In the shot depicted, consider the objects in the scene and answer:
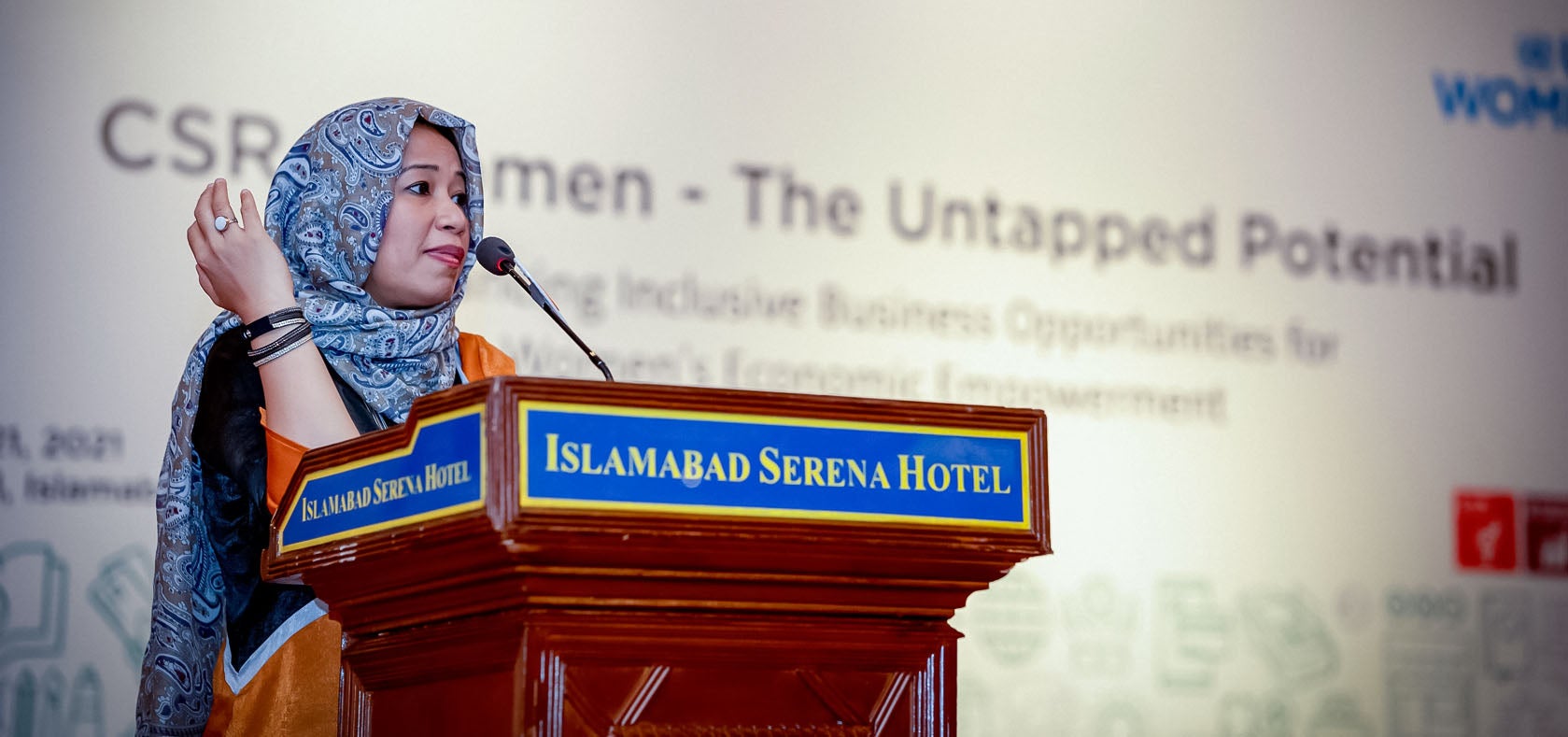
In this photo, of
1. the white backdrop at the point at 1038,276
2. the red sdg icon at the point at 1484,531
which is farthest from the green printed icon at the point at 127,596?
the red sdg icon at the point at 1484,531

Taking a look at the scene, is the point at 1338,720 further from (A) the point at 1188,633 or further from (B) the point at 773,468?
(B) the point at 773,468

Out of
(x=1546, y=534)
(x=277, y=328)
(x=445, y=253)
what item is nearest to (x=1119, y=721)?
(x=1546, y=534)

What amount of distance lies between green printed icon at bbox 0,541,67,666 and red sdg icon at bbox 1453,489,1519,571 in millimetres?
2959

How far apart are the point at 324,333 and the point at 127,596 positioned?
4.46 feet

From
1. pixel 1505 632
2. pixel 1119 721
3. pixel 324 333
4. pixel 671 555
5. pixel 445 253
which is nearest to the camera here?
pixel 671 555

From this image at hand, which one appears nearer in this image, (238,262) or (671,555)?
(671,555)

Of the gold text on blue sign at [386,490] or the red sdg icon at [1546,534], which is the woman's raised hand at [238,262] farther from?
the red sdg icon at [1546,534]

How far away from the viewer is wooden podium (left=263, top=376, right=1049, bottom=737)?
106 centimetres

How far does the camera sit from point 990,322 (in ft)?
12.3

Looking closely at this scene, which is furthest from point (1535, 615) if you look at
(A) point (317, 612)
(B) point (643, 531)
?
(B) point (643, 531)

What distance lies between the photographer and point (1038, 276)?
382 cm

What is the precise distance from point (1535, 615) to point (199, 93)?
3094mm

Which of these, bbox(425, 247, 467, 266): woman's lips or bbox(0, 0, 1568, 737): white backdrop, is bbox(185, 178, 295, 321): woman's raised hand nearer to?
bbox(425, 247, 467, 266): woman's lips

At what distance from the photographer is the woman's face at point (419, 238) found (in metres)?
1.96
